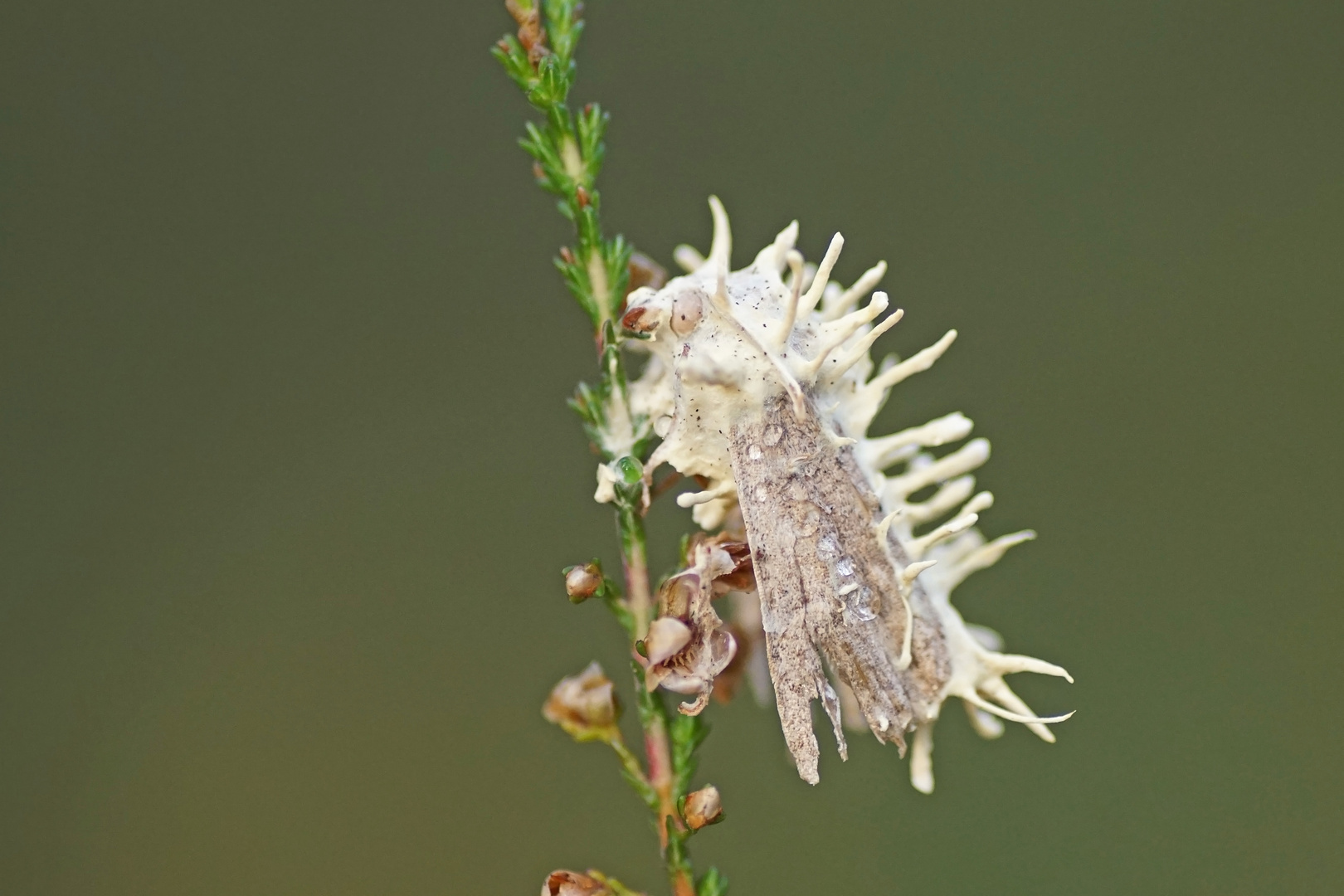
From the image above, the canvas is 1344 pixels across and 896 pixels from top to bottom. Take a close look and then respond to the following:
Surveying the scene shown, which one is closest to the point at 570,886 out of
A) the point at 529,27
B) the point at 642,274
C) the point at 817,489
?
the point at 817,489

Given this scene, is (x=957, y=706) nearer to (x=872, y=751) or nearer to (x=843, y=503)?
(x=872, y=751)

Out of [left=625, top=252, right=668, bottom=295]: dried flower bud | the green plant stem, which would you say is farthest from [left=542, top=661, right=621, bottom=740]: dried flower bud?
[left=625, top=252, right=668, bottom=295]: dried flower bud

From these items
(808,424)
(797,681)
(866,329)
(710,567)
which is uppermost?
(866,329)

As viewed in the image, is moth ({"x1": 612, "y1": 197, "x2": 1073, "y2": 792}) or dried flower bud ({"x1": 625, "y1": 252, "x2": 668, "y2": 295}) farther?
dried flower bud ({"x1": 625, "y1": 252, "x2": 668, "y2": 295})

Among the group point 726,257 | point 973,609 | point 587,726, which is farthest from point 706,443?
point 973,609

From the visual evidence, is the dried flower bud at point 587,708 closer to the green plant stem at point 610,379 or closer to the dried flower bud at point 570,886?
the green plant stem at point 610,379

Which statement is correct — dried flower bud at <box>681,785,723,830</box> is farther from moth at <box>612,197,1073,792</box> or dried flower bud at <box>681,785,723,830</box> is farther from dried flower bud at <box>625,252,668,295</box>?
dried flower bud at <box>625,252,668,295</box>
